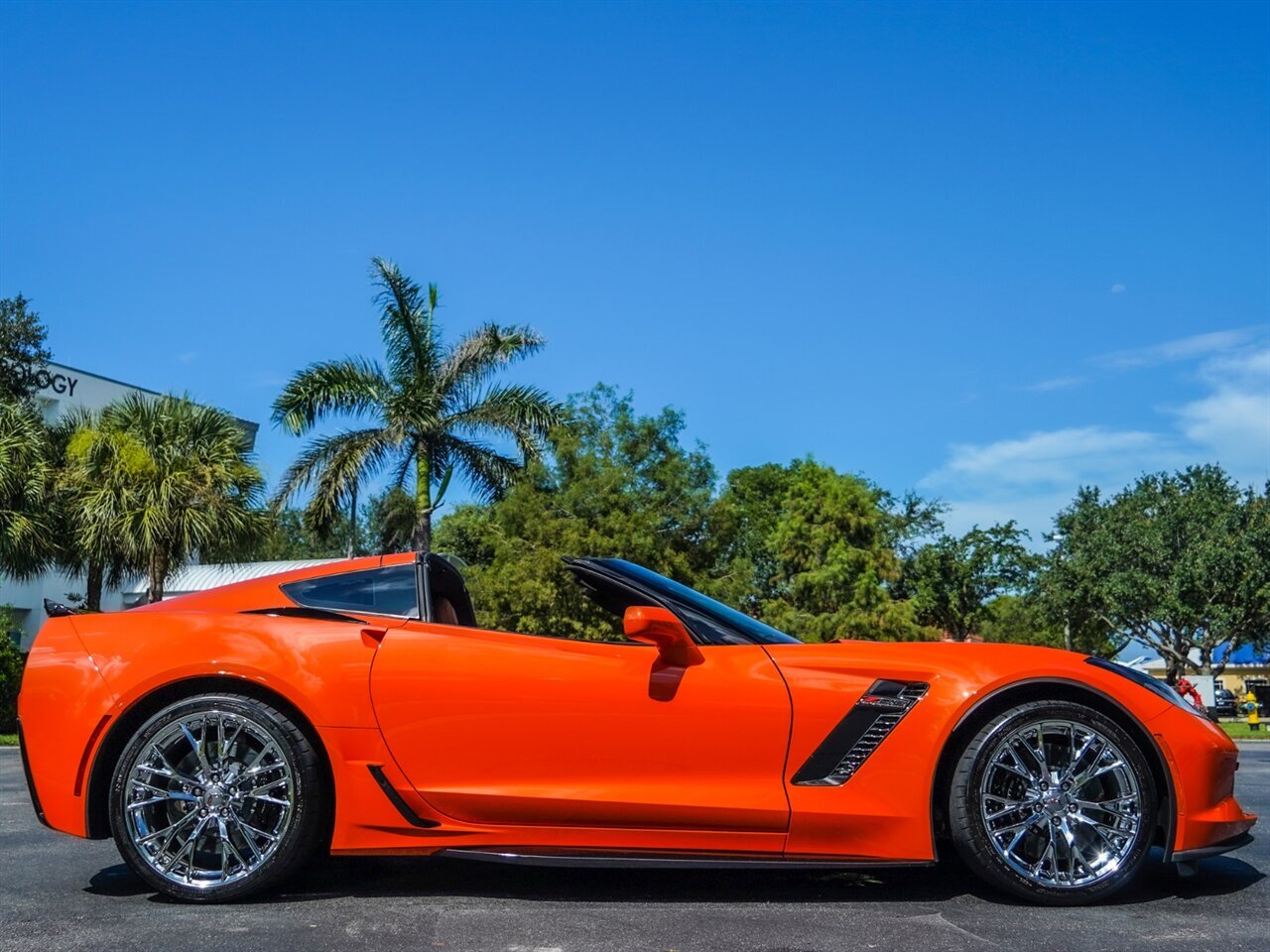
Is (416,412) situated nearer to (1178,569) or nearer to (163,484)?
(163,484)

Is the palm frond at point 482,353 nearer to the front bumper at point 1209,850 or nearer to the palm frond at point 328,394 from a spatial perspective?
the palm frond at point 328,394

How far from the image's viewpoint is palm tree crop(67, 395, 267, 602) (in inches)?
834

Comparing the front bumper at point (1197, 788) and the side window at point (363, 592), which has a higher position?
the side window at point (363, 592)

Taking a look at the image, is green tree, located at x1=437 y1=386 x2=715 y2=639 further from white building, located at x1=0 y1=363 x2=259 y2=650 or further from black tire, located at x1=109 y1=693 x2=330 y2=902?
white building, located at x1=0 y1=363 x2=259 y2=650

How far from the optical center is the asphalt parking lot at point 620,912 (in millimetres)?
3455

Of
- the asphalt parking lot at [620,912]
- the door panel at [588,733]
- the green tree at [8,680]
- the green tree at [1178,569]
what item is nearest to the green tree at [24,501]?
the green tree at [8,680]

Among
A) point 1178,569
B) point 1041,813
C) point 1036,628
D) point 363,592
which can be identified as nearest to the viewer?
point 1041,813

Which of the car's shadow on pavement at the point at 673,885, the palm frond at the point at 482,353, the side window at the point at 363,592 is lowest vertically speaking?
the car's shadow on pavement at the point at 673,885

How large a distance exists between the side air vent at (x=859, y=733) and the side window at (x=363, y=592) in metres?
1.60

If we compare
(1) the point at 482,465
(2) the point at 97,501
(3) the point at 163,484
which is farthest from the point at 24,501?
(1) the point at 482,465

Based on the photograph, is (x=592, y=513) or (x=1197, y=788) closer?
(x=1197, y=788)

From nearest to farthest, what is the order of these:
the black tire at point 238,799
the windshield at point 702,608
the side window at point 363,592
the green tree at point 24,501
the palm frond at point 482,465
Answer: the black tire at point 238,799 < the windshield at point 702,608 < the side window at point 363,592 < the green tree at point 24,501 < the palm frond at point 482,465

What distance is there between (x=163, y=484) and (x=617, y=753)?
19546mm

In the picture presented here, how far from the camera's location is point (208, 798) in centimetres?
415
